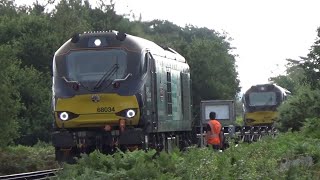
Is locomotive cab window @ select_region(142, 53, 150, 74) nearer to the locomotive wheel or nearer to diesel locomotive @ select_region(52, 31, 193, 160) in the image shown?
diesel locomotive @ select_region(52, 31, 193, 160)

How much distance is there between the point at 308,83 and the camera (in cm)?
3309

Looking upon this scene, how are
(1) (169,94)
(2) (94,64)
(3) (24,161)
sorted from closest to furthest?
(2) (94,64), (1) (169,94), (3) (24,161)

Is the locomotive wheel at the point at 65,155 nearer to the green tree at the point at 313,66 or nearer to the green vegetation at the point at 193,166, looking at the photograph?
the green vegetation at the point at 193,166

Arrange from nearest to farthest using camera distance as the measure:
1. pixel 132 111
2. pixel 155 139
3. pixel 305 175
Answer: pixel 305 175 → pixel 132 111 → pixel 155 139

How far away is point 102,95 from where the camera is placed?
20578 mm

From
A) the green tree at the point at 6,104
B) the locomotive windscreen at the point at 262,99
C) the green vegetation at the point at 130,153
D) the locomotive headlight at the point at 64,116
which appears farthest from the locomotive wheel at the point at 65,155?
the locomotive windscreen at the point at 262,99

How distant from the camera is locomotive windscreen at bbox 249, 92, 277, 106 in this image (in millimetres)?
44688

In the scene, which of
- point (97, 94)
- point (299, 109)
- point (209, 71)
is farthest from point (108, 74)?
point (209, 71)

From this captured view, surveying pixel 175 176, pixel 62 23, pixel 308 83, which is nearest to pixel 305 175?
pixel 175 176

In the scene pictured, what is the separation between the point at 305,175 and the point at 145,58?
7538 mm

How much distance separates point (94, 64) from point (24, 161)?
26.8 feet

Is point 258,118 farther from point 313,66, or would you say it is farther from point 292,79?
point 292,79

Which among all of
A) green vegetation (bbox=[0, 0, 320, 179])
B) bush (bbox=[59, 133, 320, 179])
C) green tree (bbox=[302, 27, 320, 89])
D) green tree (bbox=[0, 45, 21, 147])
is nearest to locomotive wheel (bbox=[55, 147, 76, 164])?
green vegetation (bbox=[0, 0, 320, 179])

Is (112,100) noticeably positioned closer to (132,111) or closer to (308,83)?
(132,111)
